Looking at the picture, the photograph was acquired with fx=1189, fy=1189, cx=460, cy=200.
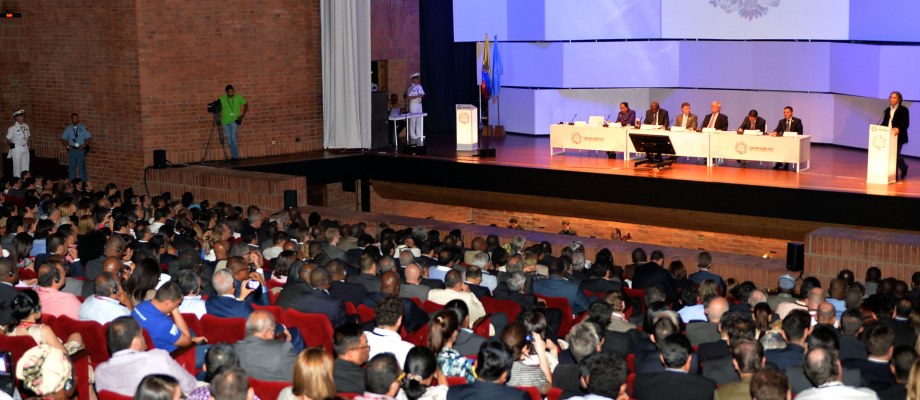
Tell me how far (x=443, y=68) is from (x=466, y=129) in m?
4.29

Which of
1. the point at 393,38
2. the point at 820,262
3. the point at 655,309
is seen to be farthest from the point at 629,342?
the point at 393,38

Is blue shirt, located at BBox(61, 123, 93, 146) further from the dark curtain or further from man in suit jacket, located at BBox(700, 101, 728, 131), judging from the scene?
man in suit jacket, located at BBox(700, 101, 728, 131)

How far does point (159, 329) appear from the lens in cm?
802

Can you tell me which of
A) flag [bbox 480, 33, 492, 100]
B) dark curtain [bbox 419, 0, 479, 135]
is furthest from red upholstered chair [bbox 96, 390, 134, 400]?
dark curtain [bbox 419, 0, 479, 135]

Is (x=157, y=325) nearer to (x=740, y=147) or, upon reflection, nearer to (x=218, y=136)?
(x=740, y=147)

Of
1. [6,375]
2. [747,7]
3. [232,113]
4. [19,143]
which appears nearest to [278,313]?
[6,375]

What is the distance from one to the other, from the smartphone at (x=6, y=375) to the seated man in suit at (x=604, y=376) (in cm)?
298

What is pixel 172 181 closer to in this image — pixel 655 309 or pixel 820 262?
pixel 820 262

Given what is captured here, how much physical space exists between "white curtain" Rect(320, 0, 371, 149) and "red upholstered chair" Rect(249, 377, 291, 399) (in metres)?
14.6

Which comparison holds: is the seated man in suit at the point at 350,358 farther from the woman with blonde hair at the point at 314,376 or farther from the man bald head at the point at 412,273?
the man bald head at the point at 412,273

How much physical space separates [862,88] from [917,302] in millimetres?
11502

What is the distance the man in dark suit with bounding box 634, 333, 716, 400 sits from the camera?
21.2 ft

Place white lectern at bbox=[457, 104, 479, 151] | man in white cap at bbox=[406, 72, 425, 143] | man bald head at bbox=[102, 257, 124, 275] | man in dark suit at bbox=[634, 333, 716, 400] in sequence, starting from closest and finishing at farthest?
1. man in dark suit at bbox=[634, 333, 716, 400]
2. man bald head at bbox=[102, 257, 124, 275]
3. white lectern at bbox=[457, 104, 479, 151]
4. man in white cap at bbox=[406, 72, 425, 143]

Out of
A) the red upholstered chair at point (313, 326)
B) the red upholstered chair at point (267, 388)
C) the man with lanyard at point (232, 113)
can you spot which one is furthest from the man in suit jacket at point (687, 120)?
the red upholstered chair at point (267, 388)
